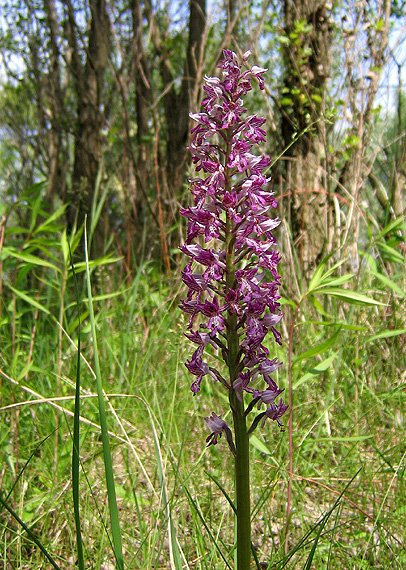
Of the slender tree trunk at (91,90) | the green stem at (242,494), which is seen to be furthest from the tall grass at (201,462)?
the slender tree trunk at (91,90)

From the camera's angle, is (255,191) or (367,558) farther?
(367,558)

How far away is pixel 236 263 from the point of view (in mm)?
1302

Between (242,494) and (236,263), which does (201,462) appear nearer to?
(242,494)

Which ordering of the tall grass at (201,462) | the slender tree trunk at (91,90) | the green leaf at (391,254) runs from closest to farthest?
the tall grass at (201,462)
the green leaf at (391,254)
the slender tree trunk at (91,90)

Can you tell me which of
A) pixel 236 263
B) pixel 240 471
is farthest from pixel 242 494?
pixel 236 263

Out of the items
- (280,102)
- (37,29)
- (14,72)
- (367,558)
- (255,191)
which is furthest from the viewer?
(14,72)

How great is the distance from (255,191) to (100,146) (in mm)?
4128

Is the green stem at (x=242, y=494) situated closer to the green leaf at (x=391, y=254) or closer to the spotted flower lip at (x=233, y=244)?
the spotted flower lip at (x=233, y=244)

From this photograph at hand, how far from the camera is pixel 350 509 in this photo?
7.03 ft

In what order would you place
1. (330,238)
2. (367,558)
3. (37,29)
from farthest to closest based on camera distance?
1. (37,29)
2. (330,238)
3. (367,558)

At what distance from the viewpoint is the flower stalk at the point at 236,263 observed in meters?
1.24

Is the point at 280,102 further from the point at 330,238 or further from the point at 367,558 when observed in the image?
the point at 367,558

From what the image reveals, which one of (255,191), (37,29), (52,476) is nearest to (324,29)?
(37,29)

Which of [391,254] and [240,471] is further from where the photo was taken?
[391,254]
